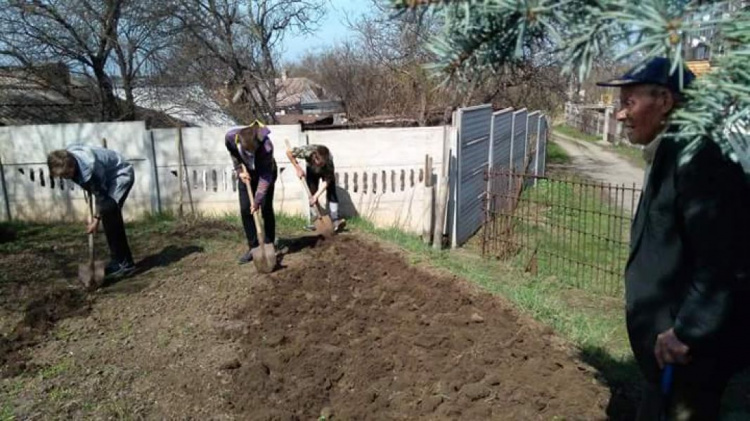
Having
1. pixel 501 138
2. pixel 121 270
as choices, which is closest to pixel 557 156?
pixel 501 138

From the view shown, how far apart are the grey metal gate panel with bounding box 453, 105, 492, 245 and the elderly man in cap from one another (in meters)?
5.98

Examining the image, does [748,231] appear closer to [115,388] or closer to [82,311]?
[115,388]

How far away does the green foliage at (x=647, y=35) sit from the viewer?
971 millimetres

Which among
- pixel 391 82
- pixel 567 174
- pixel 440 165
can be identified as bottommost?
pixel 567 174

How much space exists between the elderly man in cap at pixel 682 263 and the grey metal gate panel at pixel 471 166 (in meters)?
5.98

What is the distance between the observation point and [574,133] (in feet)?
111

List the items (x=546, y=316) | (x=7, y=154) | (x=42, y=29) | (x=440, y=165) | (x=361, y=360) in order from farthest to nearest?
1. (x=42, y=29)
2. (x=7, y=154)
3. (x=440, y=165)
4. (x=546, y=316)
5. (x=361, y=360)

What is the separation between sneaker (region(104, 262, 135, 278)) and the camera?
5.78 meters

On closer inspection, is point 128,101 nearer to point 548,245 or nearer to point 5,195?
point 5,195

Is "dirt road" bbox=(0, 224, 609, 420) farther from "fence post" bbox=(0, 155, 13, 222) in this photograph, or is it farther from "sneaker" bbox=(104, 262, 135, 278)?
"fence post" bbox=(0, 155, 13, 222)

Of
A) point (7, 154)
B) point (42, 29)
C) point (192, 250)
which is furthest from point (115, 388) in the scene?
point (42, 29)

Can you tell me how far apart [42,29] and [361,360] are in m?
11.1

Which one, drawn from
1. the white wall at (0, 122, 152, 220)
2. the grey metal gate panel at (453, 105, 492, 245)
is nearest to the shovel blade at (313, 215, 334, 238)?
the grey metal gate panel at (453, 105, 492, 245)

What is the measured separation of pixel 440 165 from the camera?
8.16 m
